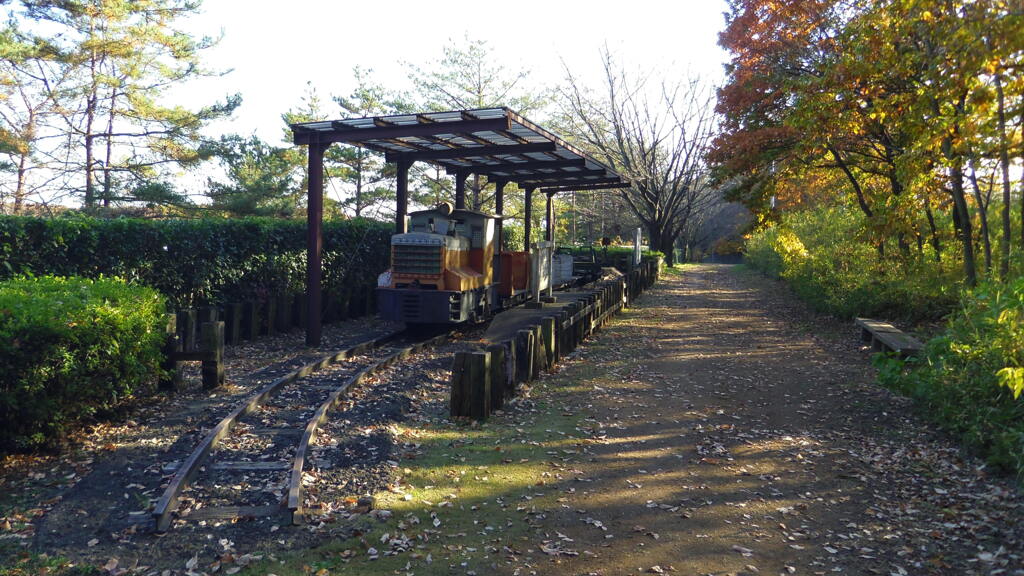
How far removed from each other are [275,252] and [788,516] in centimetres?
1126

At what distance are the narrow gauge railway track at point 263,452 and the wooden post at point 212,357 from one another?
0.66 meters

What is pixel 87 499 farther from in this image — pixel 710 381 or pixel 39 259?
pixel 710 381

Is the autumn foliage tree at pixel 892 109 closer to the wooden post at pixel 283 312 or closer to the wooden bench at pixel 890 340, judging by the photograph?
the wooden bench at pixel 890 340

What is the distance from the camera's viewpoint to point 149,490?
5430 mm

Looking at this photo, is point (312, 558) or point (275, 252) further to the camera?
point (275, 252)

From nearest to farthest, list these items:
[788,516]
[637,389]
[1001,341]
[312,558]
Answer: [312,558] < [788,516] < [1001,341] < [637,389]

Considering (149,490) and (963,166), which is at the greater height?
(963,166)

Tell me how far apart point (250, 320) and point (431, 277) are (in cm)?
330

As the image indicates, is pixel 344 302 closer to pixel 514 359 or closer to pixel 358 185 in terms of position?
pixel 514 359

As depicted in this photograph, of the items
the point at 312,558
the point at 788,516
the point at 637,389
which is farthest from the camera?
the point at 637,389

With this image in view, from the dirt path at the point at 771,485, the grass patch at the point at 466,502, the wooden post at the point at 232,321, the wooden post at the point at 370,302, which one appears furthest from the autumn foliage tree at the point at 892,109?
the wooden post at the point at 232,321

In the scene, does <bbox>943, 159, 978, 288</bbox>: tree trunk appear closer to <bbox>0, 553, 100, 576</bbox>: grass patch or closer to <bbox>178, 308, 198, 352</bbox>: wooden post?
<bbox>178, 308, 198, 352</bbox>: wooden post

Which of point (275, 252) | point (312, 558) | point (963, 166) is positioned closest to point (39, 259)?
point (275, 252)

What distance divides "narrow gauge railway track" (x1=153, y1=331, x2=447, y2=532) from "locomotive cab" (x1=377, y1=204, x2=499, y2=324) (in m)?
2.61
